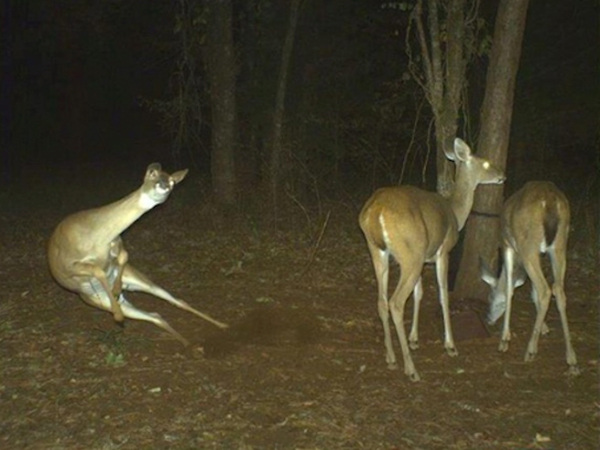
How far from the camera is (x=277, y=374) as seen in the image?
6.12m

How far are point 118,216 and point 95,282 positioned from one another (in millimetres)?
624

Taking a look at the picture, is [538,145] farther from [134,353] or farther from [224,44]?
[134,353]

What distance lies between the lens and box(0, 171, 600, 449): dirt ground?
5.08m

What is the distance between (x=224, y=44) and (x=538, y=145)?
745 cm

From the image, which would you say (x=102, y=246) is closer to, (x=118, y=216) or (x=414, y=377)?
(x=118, y=216)

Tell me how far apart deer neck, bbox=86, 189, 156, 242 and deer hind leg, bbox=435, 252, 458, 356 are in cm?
265

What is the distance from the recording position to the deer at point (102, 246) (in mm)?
6746

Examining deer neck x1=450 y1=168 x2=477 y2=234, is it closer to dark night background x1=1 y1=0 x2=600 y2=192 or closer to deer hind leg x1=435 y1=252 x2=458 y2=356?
deer hind leg x1=435 y1=252 x2=458 y2=356

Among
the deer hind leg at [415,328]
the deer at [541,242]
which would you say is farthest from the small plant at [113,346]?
the deer at [541,242]

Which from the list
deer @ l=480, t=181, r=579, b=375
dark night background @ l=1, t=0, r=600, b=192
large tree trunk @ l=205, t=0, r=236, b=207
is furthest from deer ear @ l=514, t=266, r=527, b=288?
large tree trunk @ l=205, t=0, r=236, b=207

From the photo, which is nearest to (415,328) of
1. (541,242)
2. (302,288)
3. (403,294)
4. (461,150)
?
(403,294)

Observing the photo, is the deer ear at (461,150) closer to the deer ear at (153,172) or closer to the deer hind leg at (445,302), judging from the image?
the deer hind leg at (445,302)

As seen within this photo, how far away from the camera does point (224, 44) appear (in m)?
14.2

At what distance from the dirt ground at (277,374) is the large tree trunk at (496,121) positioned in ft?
2.05
